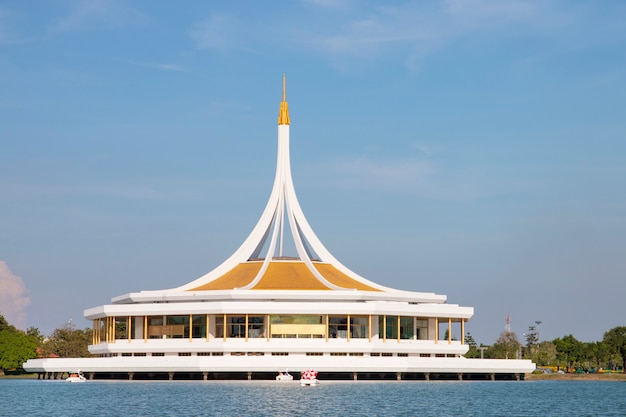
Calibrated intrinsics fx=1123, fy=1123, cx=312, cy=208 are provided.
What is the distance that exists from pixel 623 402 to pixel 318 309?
25080mm

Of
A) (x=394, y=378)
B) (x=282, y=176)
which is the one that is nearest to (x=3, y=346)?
(x=282, y=176)

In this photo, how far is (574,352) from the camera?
12438 cm

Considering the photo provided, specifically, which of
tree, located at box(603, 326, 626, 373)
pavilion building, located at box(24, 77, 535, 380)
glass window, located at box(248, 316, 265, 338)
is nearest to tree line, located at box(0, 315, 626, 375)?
tree, located at box(603, 326, 626, 373)

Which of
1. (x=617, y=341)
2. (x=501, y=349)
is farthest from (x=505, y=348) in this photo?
(x=617, y=341)

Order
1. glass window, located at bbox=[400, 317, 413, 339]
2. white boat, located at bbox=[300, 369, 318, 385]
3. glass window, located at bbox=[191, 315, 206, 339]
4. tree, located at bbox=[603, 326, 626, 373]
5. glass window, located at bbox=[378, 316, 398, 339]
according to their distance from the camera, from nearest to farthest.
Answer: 1. white boat, located at bbox=[300, 369, 318, 385]
2. glass window, located at bbox=[191, 315, 206, 339]
3. glass window, located at bbox=[378, 316, 398, 339]
4. glass window, located at bbox=[400, 317, 413, 339]
5. tree, located at bbox=[603, 326, 626, 373]

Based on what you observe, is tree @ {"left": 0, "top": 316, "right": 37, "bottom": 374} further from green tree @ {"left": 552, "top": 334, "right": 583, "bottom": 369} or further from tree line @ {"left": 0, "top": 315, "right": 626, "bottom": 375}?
green tree @ {"left": 552, "top": 334, "right": 583, "bottom": 369}

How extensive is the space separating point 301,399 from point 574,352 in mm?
71282

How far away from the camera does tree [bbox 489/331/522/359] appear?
428ft

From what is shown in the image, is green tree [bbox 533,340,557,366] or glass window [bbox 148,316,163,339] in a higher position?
glass window [bbox 148,316,163,339]

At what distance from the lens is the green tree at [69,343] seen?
129125 mm

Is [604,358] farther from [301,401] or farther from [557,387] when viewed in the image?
[301,401]

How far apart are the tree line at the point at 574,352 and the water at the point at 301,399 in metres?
38.3

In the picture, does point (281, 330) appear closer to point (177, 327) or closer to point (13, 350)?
point (177, 327)

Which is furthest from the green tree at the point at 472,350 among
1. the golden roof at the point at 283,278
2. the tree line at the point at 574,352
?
the golden roof at the point at 283,278
